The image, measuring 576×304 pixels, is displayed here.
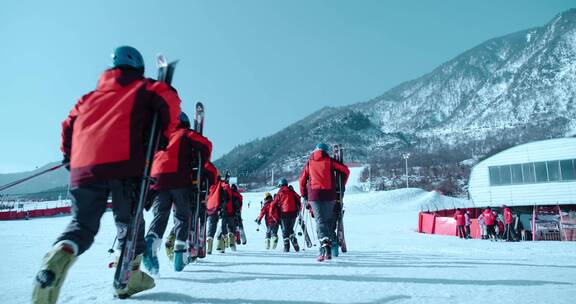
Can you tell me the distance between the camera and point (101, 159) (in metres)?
2.53

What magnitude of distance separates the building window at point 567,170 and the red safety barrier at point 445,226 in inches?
514

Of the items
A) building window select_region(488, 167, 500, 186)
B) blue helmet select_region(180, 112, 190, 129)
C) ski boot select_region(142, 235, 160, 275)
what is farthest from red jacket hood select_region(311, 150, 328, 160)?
building window select_region(488, 167, 500, 186)

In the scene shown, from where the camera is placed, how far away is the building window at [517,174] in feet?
92.2

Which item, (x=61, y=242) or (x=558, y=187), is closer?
(x=61, y=242)

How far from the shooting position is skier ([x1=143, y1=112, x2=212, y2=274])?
170 inches

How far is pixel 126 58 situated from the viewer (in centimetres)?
295

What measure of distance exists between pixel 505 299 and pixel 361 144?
19903cm

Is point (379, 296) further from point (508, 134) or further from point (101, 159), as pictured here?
point (508, 134)

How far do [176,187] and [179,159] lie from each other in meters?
0.37

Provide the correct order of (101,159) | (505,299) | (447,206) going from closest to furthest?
(101,159) < (505,299) < (447,206)

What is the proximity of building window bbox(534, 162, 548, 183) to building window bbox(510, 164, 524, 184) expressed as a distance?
1.04 m

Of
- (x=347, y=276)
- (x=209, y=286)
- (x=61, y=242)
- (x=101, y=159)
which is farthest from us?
(x=347, y=276)

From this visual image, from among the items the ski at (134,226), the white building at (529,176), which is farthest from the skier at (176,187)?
the white building at (529,176)


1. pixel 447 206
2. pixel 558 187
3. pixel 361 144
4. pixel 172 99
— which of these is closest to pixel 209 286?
pixel 172 99
